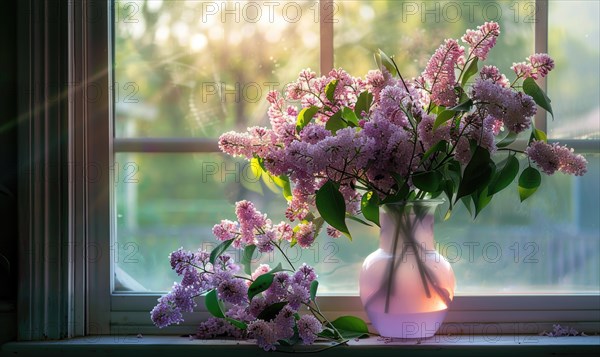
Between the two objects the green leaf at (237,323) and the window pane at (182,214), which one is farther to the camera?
the window pane at (182,214)

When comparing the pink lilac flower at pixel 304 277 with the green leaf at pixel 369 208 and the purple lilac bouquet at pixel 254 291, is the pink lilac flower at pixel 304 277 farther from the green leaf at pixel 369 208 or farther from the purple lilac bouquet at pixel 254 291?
the green leaf at pixel 369 208

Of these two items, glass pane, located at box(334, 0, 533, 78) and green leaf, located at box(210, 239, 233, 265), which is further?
glass pane, located at box(334, 0, 533, 78)

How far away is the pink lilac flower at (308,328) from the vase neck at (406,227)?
201mm

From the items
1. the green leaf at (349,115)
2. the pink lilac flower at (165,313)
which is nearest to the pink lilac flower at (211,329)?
the pink lilac flower at (165,313)

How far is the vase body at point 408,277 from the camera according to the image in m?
1.33

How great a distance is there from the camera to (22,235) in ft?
4.70

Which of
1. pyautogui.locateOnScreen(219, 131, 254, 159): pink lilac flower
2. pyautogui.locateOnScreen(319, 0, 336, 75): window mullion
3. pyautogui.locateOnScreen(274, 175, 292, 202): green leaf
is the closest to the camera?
pyautogui.locateOnScreen(219, 131, 254, 159): pink lilac flower

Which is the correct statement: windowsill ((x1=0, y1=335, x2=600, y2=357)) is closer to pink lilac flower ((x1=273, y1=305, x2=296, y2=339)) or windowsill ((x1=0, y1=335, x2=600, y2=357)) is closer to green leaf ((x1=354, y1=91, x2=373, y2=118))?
pink lilac flower ((x1=273, y1=305, x2=296, y2=339))

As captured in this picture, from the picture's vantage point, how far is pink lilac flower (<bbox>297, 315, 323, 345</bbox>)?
1.28 m

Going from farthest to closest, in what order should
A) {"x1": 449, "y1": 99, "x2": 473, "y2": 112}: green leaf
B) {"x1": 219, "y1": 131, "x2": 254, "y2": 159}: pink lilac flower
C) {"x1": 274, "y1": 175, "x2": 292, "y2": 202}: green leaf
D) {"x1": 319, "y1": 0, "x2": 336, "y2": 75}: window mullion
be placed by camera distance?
{"x1": 319, "y1": 0, "x2": 336, "y2": 75}: window mullion
{"x1": 274, "y1": 175, "x2": 292, "y2": 202}: green leaf
{"x1": 219, "y1": 131, "x2": 254, "y2": 159}: pink lilac flower
{"x1": 449, "y1": 99, "x2": 473, "y2": 112}: green leaf

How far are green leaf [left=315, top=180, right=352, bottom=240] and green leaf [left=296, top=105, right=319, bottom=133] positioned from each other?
0.46ft

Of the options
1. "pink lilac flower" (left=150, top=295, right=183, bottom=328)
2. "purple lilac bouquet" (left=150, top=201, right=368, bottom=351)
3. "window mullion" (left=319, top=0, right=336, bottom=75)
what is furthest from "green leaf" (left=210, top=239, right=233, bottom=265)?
"window mullion" (left=319, top=0, right=336, bottom=75)

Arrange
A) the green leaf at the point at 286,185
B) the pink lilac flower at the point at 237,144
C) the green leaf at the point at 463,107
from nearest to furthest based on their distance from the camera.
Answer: the green leaf at the point at 463,107 → the pink lilac flower at the point at 237,144 → the green leaf at the point at 286,185

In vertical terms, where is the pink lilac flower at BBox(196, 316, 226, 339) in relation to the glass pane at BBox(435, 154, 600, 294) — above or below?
below
